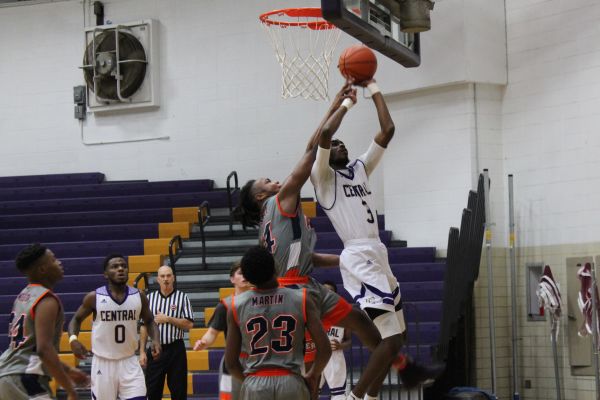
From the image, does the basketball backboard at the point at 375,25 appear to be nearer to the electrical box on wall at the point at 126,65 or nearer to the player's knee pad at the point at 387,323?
the player's knee pad at the point at 387,323

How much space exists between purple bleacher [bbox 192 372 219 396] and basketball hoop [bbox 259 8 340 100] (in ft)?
13.0

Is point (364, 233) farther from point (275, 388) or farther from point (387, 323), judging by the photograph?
point (275, 388)

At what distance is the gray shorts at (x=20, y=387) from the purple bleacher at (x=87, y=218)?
9270mm

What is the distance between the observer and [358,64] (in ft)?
26.6

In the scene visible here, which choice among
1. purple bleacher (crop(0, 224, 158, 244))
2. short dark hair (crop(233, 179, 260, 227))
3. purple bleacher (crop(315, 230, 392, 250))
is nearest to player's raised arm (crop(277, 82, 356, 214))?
short dark hair (crop(233, 179, 260, 227))

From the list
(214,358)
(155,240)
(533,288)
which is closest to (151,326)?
(214,358)

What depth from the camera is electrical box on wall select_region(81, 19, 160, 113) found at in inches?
686

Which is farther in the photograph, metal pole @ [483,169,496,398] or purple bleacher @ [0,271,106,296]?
purple bleacher @ [0,271,106,296]

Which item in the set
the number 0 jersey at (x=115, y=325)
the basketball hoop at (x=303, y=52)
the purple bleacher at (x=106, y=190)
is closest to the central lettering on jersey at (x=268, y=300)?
the number 0 jersey at (x=115, y=325)

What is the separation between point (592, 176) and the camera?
1293 centimetres

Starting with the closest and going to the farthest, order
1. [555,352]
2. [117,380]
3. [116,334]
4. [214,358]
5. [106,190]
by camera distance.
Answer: [117,380]
[116,334]
[555,352]
[214,358]
[106,190]

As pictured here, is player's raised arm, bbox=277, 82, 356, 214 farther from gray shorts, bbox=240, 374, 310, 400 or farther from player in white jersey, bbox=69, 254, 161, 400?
player in white jersey, bbox=69, 254, 161, 400

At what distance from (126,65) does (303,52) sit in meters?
3.46

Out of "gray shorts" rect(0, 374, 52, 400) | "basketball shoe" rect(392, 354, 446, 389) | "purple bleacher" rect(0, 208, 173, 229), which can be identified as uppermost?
"purple bleacher" rect(0, 208, 173, 229)
